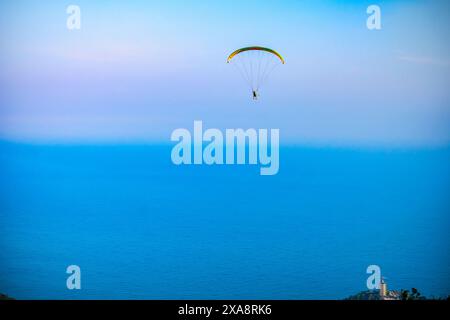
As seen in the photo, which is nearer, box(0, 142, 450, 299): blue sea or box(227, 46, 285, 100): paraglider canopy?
box(0, 142, 450, 299): blue sea

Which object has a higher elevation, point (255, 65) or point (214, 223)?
point (255, 65)

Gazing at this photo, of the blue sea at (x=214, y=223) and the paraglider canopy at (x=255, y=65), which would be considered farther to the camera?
the paraglider canopy at (x=255, y=65)

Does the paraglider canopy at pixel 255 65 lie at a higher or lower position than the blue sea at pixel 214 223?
higher
